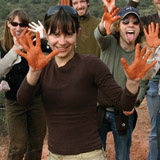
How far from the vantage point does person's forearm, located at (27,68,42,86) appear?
1.91 meters

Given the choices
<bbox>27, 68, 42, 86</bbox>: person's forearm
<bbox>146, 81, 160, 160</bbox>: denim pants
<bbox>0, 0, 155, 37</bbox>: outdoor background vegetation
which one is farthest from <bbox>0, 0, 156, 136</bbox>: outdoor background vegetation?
<bbox>27, 68, 42, 86</bbox>: person's forearm

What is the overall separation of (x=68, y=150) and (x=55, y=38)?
762mm

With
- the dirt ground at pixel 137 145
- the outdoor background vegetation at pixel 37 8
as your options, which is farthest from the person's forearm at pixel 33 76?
the outdoor background vegetation at pixel 37 8

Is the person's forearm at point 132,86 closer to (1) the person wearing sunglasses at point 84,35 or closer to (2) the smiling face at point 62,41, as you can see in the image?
(2) the smiling face at point 62,41

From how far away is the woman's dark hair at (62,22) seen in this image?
6.73 ft

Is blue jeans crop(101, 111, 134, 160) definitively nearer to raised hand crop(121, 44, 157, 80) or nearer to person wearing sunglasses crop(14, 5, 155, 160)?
person wearing sunglasses crop(14, 5, 155, 160)

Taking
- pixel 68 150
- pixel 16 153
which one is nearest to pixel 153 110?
pixel 16 153

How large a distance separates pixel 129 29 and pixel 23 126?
159 cm

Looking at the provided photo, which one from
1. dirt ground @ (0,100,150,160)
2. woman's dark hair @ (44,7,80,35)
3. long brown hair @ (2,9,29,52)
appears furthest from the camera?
dirt ground @ (0,100,150,160)

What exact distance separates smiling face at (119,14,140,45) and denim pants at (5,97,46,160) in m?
1.28

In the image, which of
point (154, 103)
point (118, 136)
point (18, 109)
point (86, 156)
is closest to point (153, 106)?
point (154, 103)

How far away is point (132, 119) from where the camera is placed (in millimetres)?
3197

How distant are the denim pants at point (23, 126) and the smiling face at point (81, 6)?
119 centimetres

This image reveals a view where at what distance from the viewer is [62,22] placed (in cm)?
205
